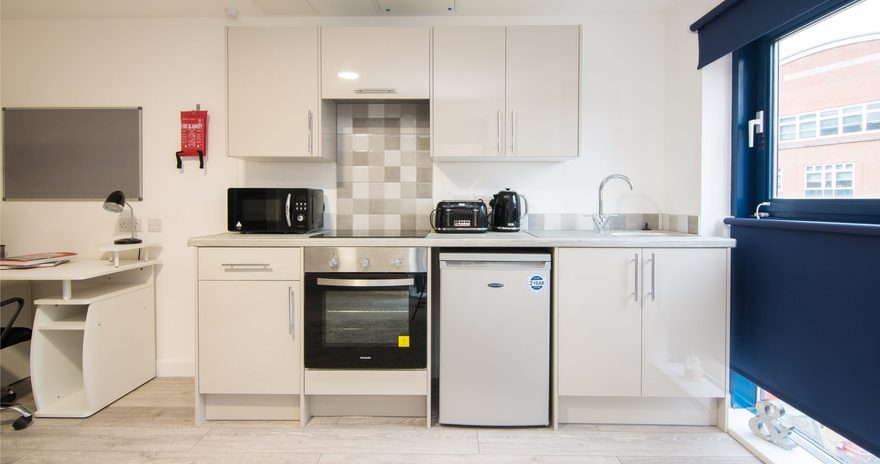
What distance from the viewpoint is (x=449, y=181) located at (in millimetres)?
2779

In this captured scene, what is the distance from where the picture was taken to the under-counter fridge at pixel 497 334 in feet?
6.93

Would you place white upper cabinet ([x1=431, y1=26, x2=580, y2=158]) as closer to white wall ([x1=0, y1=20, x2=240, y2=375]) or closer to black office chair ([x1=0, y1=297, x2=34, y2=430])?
white wall ([x1=0, y1=20, x2=240, y2=375])

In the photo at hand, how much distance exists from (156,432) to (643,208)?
3.04 meters

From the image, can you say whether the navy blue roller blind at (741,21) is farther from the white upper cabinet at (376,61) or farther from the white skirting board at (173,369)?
the white skirting board at (173,369)

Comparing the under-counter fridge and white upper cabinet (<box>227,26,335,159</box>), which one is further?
white upper cabinet (<box>227,26,335,159</box>)

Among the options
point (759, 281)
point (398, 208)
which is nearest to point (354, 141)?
point (398, 208)

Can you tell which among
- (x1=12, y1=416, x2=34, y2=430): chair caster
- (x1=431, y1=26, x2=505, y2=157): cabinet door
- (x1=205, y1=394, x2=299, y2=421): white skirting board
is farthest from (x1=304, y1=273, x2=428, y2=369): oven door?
(x1=12, y1=416, x2=34, y2=430): chair caster

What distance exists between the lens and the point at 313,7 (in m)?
2.61

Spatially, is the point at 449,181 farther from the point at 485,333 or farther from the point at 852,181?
the point at 852,181

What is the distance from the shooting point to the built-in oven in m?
2.15

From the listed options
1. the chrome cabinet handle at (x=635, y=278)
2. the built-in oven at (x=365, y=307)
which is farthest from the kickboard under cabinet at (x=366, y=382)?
the chrome cabinet handle at (x=635, y=278)

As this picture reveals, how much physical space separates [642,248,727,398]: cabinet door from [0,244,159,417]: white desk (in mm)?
2874

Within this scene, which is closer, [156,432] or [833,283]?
[833,283]

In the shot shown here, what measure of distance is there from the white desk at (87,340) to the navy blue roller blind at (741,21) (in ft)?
11.3
